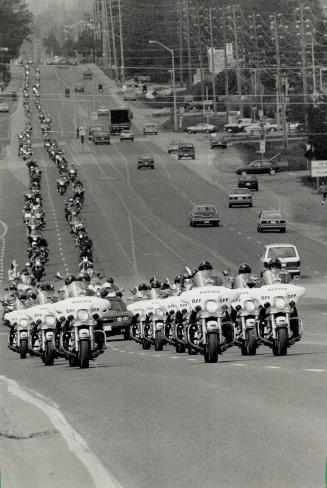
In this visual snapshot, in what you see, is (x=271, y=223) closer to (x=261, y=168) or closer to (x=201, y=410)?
(x=261, y=168)

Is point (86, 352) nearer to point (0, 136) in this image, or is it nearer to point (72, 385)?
point (72, 385)

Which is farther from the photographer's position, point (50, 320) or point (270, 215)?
point (270, 215)

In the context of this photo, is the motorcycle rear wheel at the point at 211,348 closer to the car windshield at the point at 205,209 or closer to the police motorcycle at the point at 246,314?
the police motorcycle at the point at 246,314

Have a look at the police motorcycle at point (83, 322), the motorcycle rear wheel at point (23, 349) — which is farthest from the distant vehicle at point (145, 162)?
the police motorcycle at point (83, 322)

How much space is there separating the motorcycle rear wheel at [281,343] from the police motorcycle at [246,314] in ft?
1.60

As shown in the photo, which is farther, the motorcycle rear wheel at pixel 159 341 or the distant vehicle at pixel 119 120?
the distant vehicle at pixel 119 120

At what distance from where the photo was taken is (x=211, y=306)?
2366cm

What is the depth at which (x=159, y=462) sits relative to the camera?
12641mm

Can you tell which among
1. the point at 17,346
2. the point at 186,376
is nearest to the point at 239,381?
the point at 186,376

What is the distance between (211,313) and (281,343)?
1.43 m

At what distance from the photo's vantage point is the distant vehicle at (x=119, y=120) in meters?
159

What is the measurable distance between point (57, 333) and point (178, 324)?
2242mm

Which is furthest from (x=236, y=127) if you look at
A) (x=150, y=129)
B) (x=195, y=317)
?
(x=195, y=317)

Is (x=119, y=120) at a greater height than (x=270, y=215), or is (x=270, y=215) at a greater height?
(x=119, y=120)
